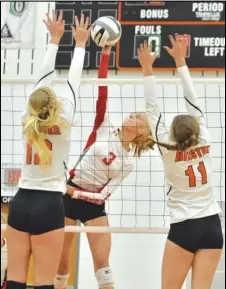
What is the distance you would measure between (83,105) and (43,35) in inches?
40.0

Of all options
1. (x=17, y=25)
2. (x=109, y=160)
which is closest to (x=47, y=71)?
(x=109, y=160)

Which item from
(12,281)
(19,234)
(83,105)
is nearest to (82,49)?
(19,234)

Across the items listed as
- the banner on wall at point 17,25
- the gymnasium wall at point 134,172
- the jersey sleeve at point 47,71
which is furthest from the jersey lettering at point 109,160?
the banner on wall at point 17,25

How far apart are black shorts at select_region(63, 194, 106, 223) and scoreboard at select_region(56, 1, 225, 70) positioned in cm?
288

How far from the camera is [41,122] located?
3.11 metres

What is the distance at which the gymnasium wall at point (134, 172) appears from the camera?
6.62 metres

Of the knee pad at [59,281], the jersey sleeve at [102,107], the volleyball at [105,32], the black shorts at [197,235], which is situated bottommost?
the knee pad at [59,281]

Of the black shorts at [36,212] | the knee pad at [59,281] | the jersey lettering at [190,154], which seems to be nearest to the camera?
the black shorts at [36,212]

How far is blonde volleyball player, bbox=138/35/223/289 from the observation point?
3113mm

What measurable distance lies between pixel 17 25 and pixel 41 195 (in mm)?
4496

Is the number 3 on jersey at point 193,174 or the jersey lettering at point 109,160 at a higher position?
the jersey lettering at point 109,160

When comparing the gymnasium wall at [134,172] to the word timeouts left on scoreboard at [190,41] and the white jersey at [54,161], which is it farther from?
the white jersey at [54,161]

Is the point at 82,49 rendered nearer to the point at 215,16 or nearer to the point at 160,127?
the point at 160,127

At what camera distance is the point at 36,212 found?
3027 millimetres
